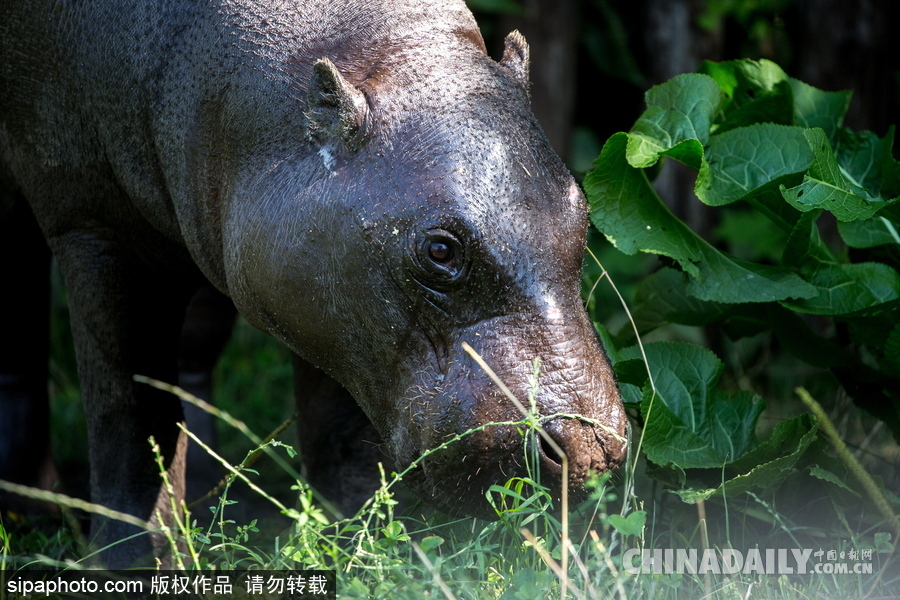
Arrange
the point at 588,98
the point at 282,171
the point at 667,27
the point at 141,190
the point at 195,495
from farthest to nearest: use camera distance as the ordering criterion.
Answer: the point at 588,98
the point at 667,27
the point at 195,495
the point at 141,190
the point at 282,171

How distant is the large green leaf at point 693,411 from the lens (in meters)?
2.90

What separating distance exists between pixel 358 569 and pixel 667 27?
177 inches

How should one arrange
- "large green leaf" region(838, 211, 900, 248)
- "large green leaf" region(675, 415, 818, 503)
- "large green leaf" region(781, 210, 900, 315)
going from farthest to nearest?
"large green leaf" region(838, 211, 900, 248)
"large green leaf" region(781, 210, 900, 315)
"large green leaf" region(675, 415, 818, 503)

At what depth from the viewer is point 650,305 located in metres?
3.42

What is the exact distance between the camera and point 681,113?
3.14 m

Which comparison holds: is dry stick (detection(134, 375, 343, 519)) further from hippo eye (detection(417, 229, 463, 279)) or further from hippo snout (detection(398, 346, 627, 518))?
hippo eye (detection(417, 229, 463, 279))

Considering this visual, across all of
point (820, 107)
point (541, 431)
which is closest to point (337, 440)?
point (541, 431)

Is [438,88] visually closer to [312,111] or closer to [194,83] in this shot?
[312,111]

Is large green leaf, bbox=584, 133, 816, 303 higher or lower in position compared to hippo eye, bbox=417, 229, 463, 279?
lower

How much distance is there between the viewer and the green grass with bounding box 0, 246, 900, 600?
2.26 m

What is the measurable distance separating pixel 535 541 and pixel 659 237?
1.14m

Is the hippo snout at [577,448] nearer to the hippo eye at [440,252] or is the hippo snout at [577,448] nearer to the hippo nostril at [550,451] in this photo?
the hippo nostril at [550,451]

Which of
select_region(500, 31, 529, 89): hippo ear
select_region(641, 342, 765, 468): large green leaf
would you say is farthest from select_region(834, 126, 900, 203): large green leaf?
select_region(500, 31, 529, 89): hippo ear

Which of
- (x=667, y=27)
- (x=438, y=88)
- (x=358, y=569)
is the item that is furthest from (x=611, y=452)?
(x=667, y=27)
